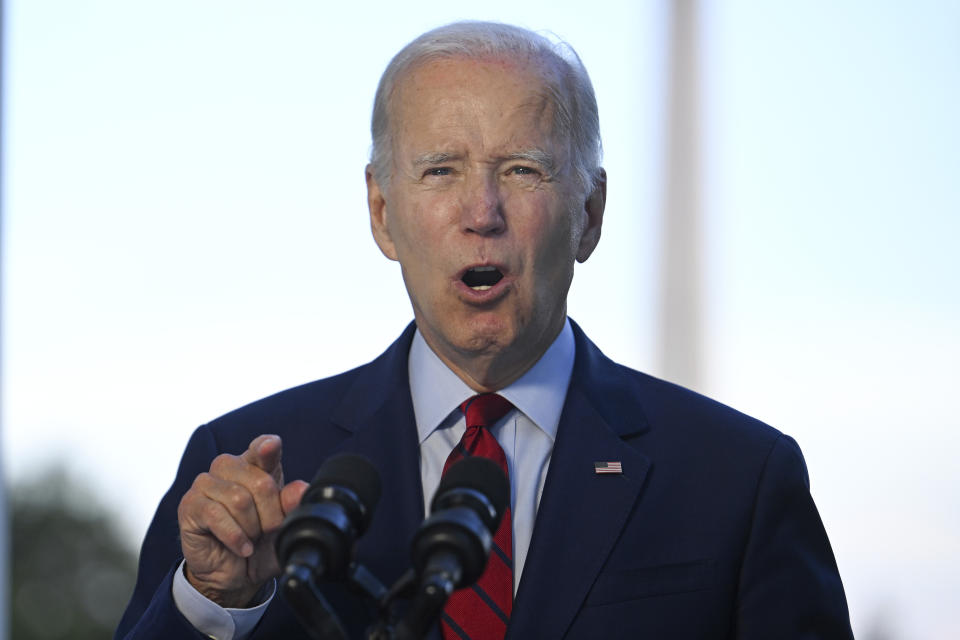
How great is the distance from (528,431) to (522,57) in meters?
0.60

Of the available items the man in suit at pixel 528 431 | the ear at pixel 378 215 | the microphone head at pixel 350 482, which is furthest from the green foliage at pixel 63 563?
the microphone head at pixel 350 482

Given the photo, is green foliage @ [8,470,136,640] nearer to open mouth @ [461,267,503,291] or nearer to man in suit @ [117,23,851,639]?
man in suit @ [117,23,851,639]

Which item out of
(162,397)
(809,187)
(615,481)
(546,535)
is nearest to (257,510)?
(546,535)

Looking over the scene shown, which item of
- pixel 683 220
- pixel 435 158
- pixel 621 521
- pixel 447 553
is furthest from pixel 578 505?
pixel 683 220

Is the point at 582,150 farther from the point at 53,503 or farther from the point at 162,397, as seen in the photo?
the point at 53,503

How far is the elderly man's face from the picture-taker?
1.70 metres

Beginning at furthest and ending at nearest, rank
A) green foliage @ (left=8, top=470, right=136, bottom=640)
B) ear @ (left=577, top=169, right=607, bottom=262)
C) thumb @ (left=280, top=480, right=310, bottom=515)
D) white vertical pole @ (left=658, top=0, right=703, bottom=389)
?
1. white vertical pole @ (left=658, top=0, right=703, bottom=389)
2. green foliage @ (left=8, top=470, right=136, bottom=640)
3. ear @ (left=577, top=169, right=607, bottom=262)
4. thumb @ (left=280, top=480, right=310, bottom=515)

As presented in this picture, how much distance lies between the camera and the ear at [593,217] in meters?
1.92

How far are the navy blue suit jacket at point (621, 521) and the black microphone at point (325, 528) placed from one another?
51 centimetres

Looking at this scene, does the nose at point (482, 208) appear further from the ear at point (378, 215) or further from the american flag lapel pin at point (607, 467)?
the american flag lapel pin at point (607, 467)

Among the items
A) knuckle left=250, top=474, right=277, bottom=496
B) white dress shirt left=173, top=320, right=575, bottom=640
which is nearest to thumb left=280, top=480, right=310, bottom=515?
knuckle left=250, top=474, right=277, bottom=496

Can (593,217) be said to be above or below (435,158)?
below

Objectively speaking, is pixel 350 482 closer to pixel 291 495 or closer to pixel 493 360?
pixel 291 495

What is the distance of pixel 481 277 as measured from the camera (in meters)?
1.71
